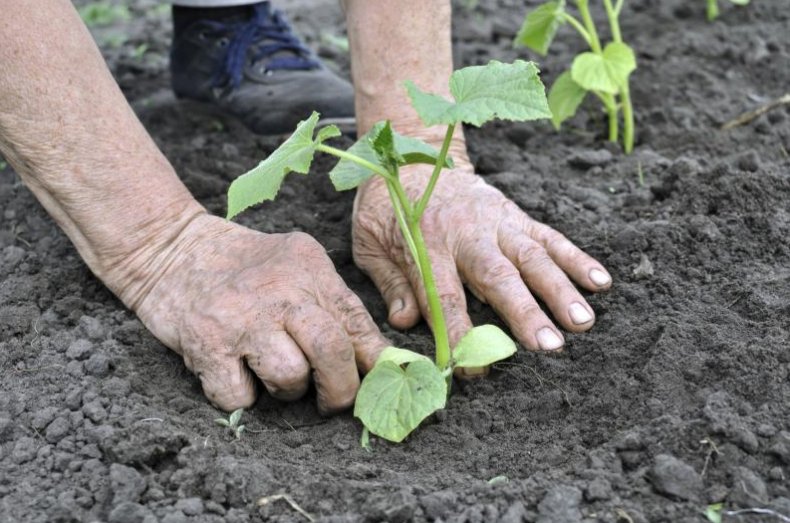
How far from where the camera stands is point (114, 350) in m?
2.03

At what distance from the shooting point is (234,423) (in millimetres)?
1912

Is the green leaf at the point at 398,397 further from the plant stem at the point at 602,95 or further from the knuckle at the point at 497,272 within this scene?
the plant stem at the point at 602,95

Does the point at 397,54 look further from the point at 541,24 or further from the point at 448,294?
the point at 448,294

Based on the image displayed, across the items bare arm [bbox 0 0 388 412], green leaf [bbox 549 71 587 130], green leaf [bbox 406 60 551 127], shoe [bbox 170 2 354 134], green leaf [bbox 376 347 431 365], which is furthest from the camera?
shoe [bbox 170 2 354 134]

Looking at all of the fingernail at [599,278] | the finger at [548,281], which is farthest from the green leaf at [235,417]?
the fingernail at [599,278]

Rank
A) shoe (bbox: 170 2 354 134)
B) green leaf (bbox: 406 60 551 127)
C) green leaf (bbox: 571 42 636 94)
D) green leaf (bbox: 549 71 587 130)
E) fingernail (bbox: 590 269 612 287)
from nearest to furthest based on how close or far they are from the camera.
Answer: green leaf (bbox: 406 60 551 127)
fingernail (bbox: 590 269 612 287)
green leaf (bbox: 571 42 636 94)
green leaf (bbox: 549 71 587 130)
shoe (bbox: 170 2 354 134)

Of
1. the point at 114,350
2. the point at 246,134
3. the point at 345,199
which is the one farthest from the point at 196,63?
the point at 114,350

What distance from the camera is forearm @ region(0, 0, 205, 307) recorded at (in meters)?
1.99

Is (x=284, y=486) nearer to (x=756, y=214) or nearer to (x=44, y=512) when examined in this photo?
(x=44, y=512)

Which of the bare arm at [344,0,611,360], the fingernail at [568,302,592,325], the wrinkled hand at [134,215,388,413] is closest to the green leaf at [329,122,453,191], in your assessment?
the wrinkled hand at [134,215,388,413]

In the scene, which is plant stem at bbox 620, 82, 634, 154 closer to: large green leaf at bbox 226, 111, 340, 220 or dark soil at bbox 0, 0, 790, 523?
dark soil at bbox 0, 0, 790, 523

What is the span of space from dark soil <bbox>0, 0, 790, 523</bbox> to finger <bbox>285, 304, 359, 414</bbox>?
0.22 ft

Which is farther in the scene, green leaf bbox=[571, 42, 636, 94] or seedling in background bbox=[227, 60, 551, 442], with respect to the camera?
green leaf bbox=[571, 42, 636, 94]

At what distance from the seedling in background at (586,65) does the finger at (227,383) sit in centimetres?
117
